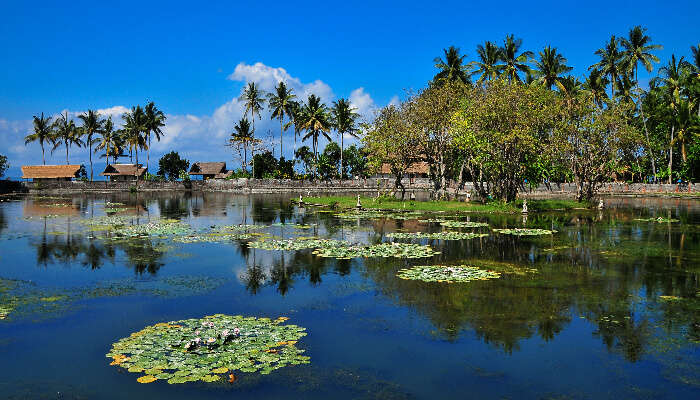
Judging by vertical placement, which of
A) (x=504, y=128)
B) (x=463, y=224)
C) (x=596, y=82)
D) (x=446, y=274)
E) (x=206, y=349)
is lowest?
(x=206, y=349)

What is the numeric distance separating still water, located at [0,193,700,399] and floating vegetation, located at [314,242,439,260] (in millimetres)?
650

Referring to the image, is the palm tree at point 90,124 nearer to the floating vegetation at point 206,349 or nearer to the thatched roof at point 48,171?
the thatched roof at point 48,171

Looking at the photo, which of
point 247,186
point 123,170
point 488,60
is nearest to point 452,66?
point 488,60

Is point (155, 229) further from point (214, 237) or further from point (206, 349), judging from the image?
point (206, 349)

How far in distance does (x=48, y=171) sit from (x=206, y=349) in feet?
358

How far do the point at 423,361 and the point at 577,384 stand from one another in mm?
2334

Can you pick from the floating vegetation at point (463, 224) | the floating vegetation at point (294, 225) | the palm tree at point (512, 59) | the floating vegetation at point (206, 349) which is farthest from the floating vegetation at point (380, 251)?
the palm tree at point (512, 59)

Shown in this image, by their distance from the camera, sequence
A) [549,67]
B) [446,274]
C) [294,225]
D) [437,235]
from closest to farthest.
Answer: [446,274] → [437,235] → [294,225] → [549,67]

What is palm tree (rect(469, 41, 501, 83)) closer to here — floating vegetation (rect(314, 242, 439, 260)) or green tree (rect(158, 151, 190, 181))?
floating vegetation (rect(314, 242, 439, 260))

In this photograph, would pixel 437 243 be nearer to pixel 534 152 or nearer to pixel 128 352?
pixel 128 352

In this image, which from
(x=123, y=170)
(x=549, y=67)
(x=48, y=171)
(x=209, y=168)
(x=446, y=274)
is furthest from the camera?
(x=209, y=168)

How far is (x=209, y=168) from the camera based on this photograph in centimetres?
11544

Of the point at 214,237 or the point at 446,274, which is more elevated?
the point at 214,237

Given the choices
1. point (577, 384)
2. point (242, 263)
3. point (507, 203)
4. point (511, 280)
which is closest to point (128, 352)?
point (577, 384)
